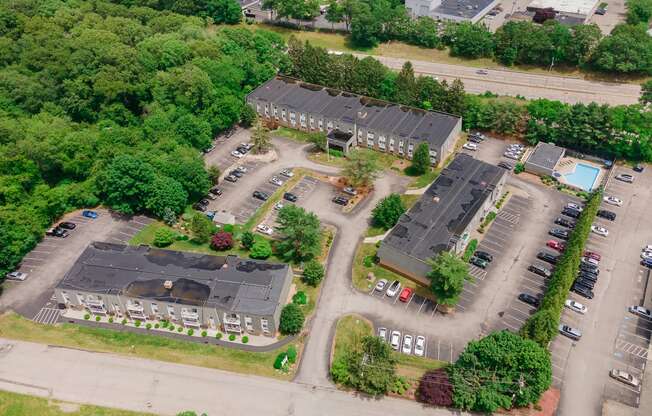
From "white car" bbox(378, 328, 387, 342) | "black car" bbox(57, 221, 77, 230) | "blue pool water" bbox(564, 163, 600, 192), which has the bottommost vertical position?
"white car" bbox(378, 328, 387, 342)

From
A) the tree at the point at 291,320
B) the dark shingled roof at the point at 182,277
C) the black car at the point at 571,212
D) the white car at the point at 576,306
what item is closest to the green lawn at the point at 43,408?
the dark shingled roof at the point at 182,277

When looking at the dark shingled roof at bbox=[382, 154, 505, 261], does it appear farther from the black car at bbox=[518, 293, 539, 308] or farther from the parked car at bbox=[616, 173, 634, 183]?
the parked car at bbox=[616, 173, 634, 183]

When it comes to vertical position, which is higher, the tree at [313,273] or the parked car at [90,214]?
the parked car at [90,214]

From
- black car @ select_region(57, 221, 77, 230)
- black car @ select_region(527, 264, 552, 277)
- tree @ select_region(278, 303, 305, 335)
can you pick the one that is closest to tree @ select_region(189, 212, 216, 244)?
black car @ select_region(57, 221, 77, 230)

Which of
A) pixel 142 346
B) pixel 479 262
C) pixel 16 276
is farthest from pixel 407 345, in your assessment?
pixel 16 276

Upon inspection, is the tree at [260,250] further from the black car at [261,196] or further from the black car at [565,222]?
the black car at [565,222]

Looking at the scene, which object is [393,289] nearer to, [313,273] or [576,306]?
[313,273]
